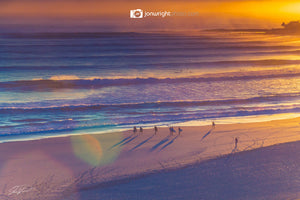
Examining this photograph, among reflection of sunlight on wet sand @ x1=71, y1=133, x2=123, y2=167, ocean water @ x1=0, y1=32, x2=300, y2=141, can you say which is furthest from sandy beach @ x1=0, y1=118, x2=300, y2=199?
ocean water @ x1=0, y1=32, x2=300, y2=141

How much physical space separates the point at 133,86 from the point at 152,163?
10.2 meters

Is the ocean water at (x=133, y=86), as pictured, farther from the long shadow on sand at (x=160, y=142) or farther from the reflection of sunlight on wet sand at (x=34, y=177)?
the reflection of sunlight on wet sand at (x=34, y=177)

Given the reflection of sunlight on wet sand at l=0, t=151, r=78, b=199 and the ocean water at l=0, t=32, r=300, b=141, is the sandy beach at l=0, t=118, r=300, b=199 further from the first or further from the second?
the ocean water at l=0, t=32, r=300, b=141

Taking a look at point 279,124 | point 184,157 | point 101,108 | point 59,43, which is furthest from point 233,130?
point 59,43

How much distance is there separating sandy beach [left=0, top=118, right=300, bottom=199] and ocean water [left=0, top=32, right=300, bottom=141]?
1.49 metres

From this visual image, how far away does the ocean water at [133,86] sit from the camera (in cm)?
1161

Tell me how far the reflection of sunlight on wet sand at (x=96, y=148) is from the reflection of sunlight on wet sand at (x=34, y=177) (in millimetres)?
696

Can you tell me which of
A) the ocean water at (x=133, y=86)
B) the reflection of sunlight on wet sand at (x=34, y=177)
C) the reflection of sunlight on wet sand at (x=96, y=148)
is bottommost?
the reflection of sunlight on wet sand at (x=34, y=177)

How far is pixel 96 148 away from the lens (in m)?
8.56

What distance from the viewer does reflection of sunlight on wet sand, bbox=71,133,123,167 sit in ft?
25.6

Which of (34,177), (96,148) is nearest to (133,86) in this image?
(96,148)

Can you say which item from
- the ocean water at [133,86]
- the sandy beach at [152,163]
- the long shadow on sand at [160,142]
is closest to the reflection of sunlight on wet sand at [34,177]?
the sandy beach at [152,163]

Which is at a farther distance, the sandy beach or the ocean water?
the ocean water

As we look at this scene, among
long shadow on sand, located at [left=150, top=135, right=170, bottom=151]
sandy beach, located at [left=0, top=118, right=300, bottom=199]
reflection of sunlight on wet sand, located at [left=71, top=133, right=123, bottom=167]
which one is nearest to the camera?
sandy beach, located at [left=0, top=118, right=300, bottom=199]
